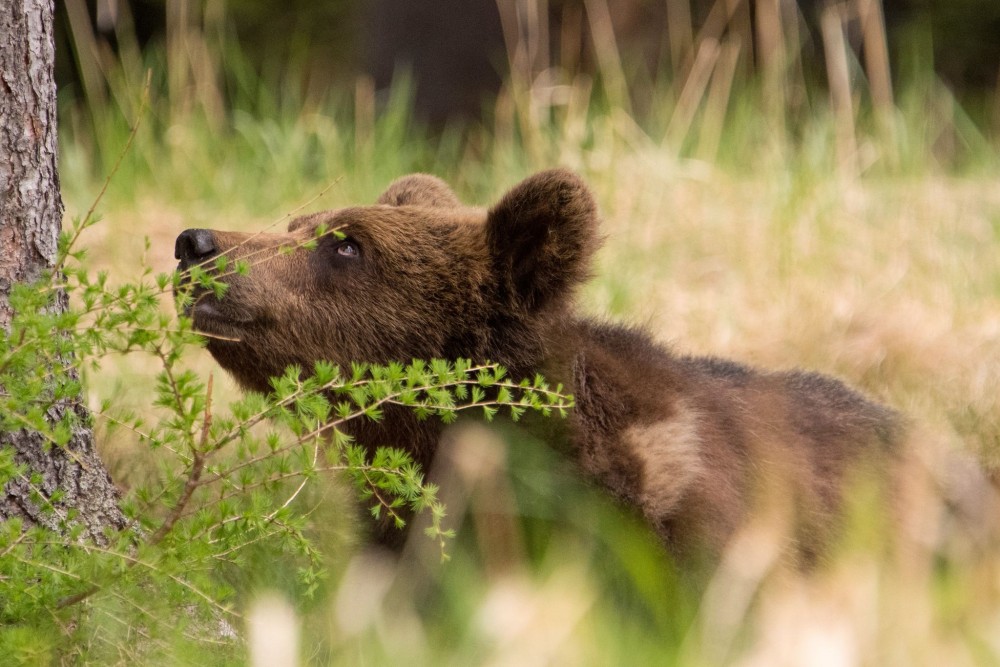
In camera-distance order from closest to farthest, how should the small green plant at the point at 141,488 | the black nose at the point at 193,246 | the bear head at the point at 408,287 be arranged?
the small green plant at the point at 141,488 < the black nose at the point at 193,246 < the bear head at the point at 408,287

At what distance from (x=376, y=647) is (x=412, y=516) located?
41.0 inches

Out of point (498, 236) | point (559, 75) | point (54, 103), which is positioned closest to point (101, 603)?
point (54, 103)

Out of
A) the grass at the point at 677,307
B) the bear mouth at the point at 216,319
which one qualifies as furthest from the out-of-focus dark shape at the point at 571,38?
the bear mouth at the point at 216,319

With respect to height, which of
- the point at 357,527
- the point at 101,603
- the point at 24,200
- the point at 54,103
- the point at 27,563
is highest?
the point at 54,103

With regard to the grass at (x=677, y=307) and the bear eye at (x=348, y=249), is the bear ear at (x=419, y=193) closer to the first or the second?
the bear eye at (x=348, y=249)

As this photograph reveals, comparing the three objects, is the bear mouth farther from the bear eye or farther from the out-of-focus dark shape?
the out-of-focus dark shape

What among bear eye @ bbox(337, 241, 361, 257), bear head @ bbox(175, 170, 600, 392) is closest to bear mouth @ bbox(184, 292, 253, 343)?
bear head @ bbox(175, 170, 600, 392)

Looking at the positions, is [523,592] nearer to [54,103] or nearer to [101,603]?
[101,603]

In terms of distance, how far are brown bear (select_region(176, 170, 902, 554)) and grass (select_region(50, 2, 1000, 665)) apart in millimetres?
146

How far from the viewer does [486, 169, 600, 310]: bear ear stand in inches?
128

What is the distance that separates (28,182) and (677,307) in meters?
3.67

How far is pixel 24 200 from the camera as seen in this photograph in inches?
116

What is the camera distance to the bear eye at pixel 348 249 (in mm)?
3586

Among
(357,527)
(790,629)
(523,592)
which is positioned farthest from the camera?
(357,527)
